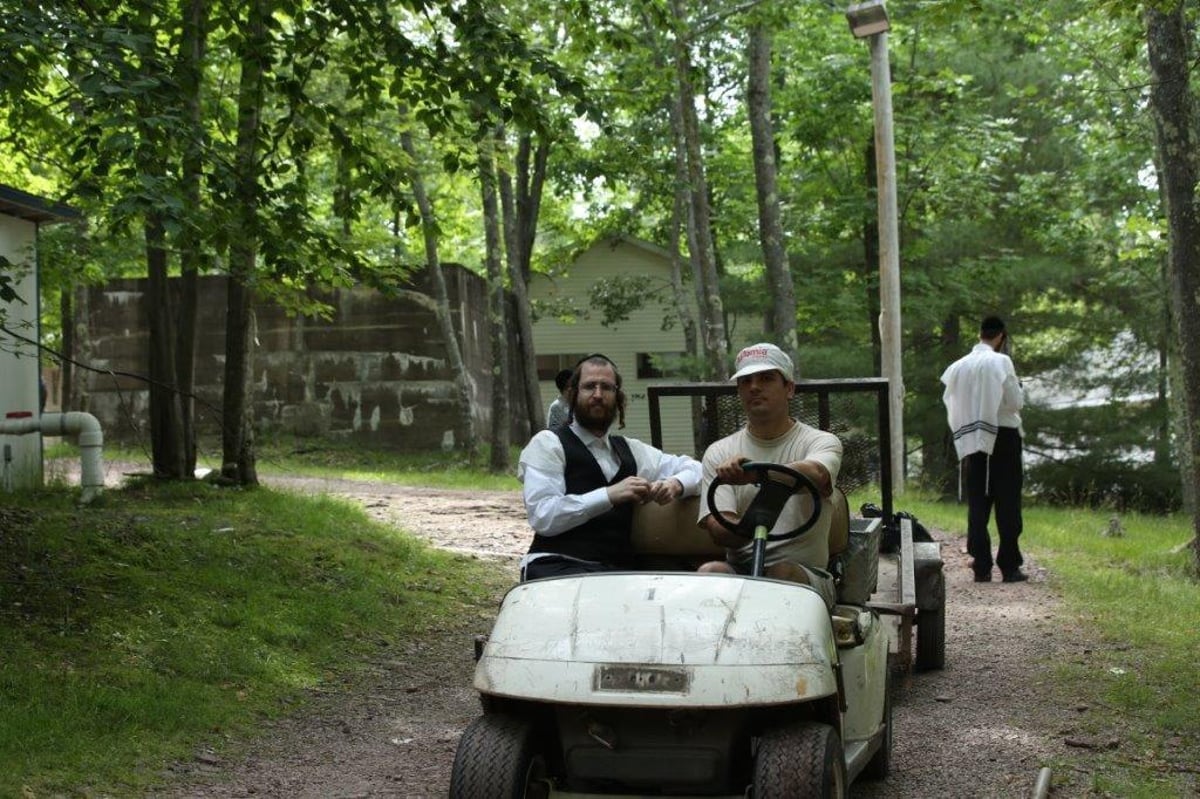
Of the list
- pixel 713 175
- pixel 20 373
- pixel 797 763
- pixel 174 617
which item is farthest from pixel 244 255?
pixel 713 175

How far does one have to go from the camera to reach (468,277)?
1145 inches

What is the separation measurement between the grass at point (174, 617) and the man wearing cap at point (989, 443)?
387 cm

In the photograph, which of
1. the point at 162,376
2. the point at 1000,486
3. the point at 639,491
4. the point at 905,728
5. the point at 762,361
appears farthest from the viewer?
the point at 162,376

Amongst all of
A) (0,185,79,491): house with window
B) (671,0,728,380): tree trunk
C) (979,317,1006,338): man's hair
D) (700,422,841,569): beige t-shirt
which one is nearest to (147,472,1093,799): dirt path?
(700,422,841,569): beige t-shirt

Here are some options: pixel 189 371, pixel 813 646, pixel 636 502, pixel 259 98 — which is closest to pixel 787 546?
pixel 636 502

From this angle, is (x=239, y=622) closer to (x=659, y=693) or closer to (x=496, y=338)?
(x=659, y=693)

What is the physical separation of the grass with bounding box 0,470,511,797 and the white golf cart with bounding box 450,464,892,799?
2105mm

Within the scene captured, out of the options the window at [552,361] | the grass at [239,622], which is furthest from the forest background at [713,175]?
the window at [552,361]

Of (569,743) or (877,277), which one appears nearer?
(569,743)

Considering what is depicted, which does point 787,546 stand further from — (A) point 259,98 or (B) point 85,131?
(A) point 259,98

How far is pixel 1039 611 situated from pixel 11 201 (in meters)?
10.4

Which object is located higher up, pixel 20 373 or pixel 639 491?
pixel 20 373

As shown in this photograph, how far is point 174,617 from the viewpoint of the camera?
907 cm

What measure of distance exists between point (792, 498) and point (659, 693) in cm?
166
